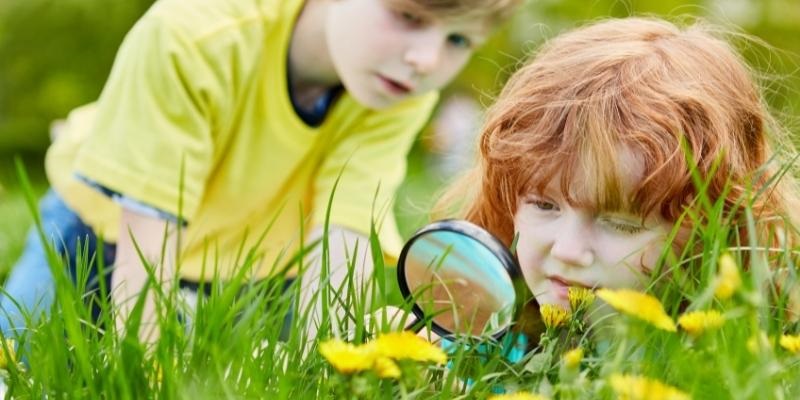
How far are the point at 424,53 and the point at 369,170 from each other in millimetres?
600

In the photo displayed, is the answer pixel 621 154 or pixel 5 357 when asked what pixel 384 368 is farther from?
pixel 621 154

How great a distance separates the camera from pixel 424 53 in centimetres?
279

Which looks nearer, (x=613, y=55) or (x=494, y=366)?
(x=494, y=366)

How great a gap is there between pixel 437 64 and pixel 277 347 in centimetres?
131

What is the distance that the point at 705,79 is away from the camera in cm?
197

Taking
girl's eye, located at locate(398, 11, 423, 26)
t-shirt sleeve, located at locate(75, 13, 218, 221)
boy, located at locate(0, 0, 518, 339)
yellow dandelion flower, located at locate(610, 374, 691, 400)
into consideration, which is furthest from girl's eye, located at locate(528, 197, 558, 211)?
t-shirt sleeve, located at locate(75, 13, 218, 221)

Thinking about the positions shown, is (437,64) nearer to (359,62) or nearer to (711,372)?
(359,62)

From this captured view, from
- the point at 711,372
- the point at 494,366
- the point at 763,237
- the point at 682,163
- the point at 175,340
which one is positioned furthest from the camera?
the point at 763,237

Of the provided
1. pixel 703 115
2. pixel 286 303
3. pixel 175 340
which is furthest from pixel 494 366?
pixel 703 115

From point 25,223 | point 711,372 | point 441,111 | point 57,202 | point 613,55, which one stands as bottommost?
point 441,111

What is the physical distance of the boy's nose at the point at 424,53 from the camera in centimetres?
279

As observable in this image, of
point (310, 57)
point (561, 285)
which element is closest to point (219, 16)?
point (310, 57)

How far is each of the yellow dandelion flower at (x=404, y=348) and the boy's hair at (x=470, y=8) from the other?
58.6 inches

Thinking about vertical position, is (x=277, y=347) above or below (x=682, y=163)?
below
